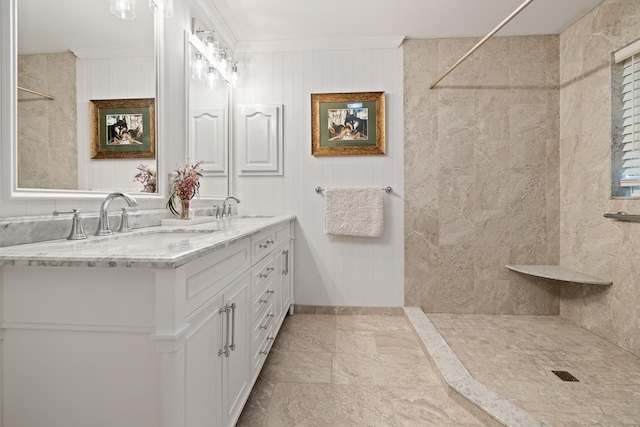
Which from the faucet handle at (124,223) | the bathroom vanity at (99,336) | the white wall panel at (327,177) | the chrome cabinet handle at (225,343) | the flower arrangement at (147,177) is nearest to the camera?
the bathroom vanity at (99,336)

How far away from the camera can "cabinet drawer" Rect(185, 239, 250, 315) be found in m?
0.90

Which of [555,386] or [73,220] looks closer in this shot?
[73,220]

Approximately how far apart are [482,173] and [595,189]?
2.43 feet

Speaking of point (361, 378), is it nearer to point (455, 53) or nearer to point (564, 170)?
point (564, 170)

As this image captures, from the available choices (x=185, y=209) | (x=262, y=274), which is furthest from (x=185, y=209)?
(x=262, y=274)

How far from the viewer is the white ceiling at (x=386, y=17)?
7.48 ft

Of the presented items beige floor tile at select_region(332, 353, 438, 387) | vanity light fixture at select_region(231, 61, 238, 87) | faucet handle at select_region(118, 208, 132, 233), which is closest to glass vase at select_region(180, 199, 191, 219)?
faucet handle at select_region(118, 208, 132, 233)

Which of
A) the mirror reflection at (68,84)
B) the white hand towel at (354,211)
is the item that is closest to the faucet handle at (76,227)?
the mirror reflection at (68,84)

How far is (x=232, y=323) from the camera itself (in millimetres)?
1213

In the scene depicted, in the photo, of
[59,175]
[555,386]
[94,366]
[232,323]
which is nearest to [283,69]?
[59,175]

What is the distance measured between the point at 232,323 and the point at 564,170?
2.77 meters

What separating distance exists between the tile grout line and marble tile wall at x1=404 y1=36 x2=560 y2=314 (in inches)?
28.9

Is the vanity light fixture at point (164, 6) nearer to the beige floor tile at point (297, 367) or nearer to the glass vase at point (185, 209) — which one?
the glass vase at point (185, 209)

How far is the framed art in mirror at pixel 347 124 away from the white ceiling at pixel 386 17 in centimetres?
50
